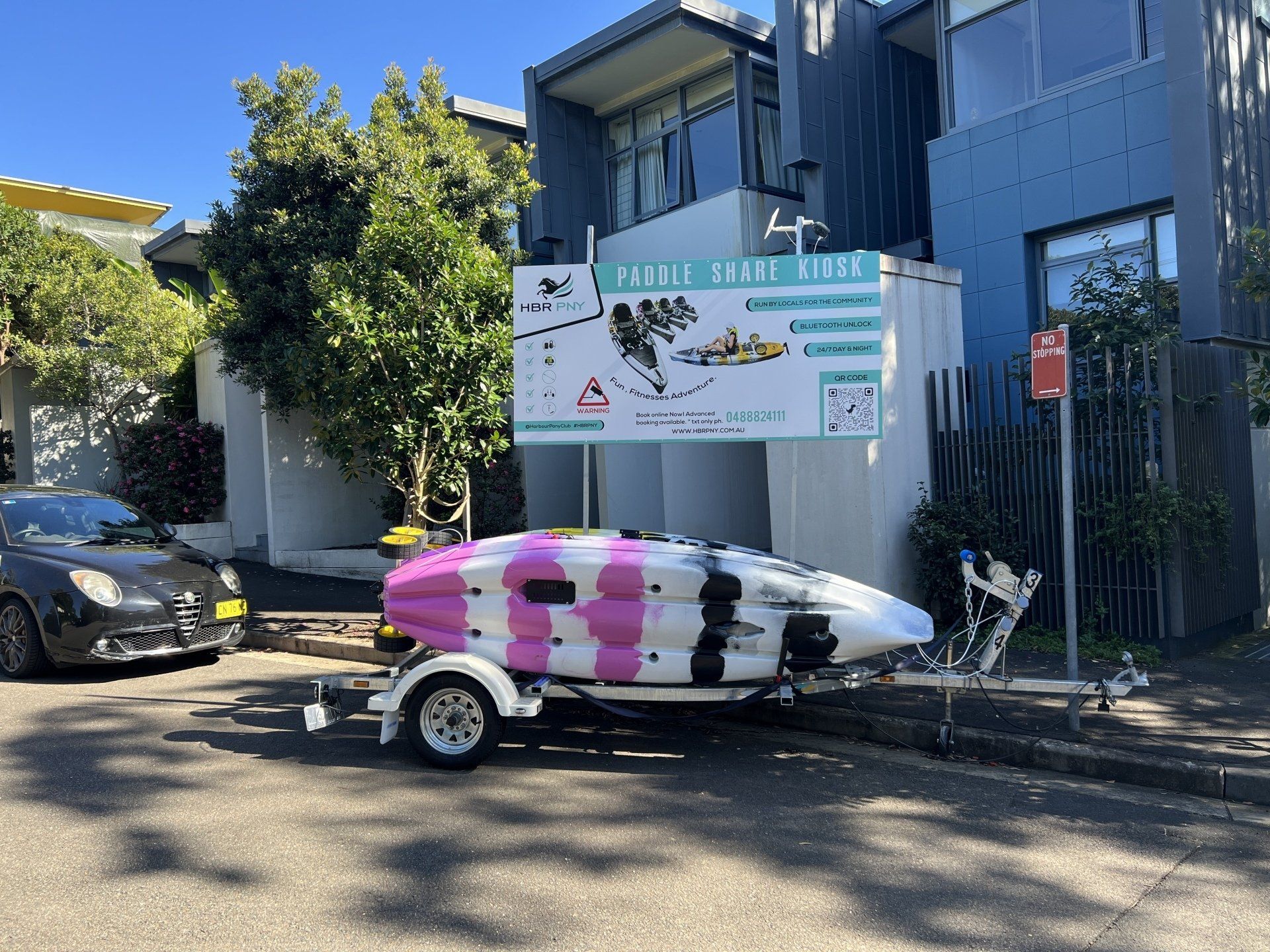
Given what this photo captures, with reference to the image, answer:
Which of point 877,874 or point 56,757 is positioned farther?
point 56,757

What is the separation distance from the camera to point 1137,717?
21.0 ft

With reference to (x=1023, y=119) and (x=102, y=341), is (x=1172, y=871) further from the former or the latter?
(x=102, y=341)

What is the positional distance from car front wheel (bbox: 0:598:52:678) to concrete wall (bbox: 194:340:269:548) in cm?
698

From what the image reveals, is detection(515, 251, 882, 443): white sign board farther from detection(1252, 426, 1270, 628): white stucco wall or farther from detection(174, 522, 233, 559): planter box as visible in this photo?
detection(174, 522, 233, 559): planter box

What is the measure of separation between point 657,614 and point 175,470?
1209cm

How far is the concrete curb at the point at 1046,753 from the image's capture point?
5.36 meters

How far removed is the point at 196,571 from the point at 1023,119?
10436mm

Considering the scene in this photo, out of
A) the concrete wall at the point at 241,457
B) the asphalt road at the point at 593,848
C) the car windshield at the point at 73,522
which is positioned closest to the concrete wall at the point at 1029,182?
the asphalt road at the point at 593,848

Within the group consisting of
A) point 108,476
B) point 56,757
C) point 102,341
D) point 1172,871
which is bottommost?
point 1172,871

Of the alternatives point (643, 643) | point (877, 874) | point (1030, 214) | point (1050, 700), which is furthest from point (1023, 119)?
point (877, 874)

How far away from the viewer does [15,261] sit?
1623 centimetres

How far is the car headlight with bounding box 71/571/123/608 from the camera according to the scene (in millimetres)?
7809

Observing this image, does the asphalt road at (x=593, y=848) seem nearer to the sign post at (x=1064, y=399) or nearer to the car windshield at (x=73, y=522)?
the sign post at (x=1064, y=399)

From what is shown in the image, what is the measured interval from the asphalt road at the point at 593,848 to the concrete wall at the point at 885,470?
292cm
